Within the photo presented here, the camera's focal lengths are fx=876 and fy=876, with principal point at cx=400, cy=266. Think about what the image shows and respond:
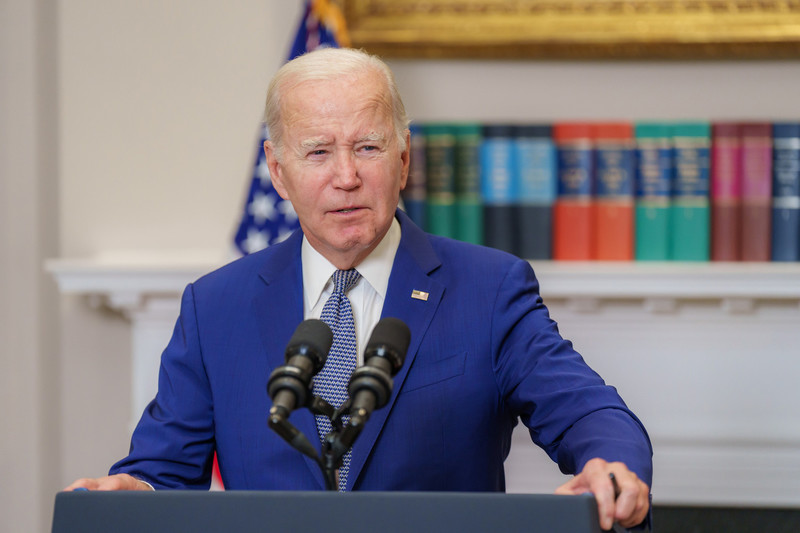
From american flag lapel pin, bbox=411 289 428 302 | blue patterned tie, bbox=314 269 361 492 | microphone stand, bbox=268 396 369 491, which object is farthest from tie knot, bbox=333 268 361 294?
microphone stand, bbox=268 396 369 491

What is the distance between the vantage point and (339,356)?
1.69 meters

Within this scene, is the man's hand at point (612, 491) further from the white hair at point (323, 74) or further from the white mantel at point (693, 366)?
the white mantel at point (693, 366)

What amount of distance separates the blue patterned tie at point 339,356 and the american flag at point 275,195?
4.44ft

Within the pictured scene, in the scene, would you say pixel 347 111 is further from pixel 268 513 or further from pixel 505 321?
pixel 268 513

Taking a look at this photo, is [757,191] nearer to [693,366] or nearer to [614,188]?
[614,188]

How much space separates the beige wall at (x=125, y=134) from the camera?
3.32 metres

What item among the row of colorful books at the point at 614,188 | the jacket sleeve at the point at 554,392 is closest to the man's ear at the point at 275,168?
the jacket sleeve at the point at 554,392

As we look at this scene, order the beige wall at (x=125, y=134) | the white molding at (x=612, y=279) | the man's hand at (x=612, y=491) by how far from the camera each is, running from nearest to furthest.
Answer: the man's hand at (x=612, y=491) < the white molding at (x=612, y=279) < the beige wall at (x=125, y=134)

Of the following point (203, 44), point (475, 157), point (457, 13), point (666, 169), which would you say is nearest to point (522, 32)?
point (457, 13)

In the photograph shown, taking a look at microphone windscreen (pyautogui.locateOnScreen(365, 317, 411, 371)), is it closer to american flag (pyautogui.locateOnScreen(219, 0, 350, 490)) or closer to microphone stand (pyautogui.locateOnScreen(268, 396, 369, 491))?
microphone stand (pyautogui.locateOnScreen(268, 396, 369, 491))

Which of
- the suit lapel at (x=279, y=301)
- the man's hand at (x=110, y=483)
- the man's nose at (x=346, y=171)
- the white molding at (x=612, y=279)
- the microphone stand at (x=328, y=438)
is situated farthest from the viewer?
the white molding at (x=612, y=279)

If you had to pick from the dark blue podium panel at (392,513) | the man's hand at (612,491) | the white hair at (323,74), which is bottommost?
the man's hand at (612,491)

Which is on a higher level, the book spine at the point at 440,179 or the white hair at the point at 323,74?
Answer: the white hair at the point at 323,74

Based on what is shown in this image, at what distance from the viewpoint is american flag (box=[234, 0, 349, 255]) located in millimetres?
3076
